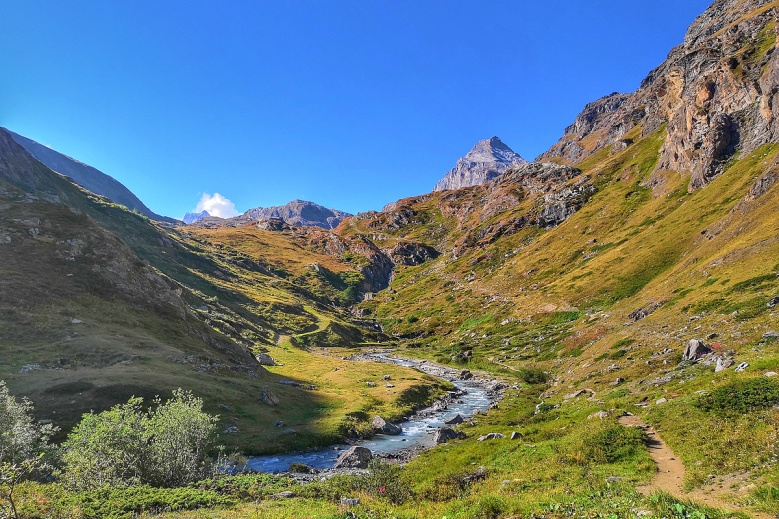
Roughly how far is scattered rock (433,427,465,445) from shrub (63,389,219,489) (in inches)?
959

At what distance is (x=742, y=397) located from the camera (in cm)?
2055

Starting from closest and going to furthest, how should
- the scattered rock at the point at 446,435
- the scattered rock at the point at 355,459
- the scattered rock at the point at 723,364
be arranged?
the scattered rock at the point at 723,364
the scattered rock at the point at 355,459
the scattered rock at the point at 446,435

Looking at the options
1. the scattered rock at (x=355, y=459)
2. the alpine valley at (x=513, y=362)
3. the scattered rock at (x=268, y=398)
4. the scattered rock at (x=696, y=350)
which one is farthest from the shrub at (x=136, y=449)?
the scattered rock at (x=696, y=350)

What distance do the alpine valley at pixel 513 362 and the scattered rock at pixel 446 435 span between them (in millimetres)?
400

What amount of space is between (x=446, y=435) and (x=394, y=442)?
6.99 meters

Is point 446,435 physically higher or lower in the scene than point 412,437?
higher

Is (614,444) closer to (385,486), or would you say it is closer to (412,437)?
(385,486)

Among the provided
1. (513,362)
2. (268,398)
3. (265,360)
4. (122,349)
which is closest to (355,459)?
(268,398)

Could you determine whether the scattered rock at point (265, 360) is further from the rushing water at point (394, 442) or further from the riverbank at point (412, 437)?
the rushing water at point (394, 442)

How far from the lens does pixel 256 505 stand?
2102 cm

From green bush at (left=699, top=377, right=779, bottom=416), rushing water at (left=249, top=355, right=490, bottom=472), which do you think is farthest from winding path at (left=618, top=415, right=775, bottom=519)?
rushing water at (left=249, top=355, right=490, bottom=472)

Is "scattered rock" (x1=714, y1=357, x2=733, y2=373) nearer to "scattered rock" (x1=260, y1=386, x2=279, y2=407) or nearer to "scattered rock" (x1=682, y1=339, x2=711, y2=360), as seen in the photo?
"scattered rock" (x1=682, y1=339, x2=711, y2=360)

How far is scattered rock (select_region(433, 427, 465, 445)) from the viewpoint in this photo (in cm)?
4142

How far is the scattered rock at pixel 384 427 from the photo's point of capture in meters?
49.0
